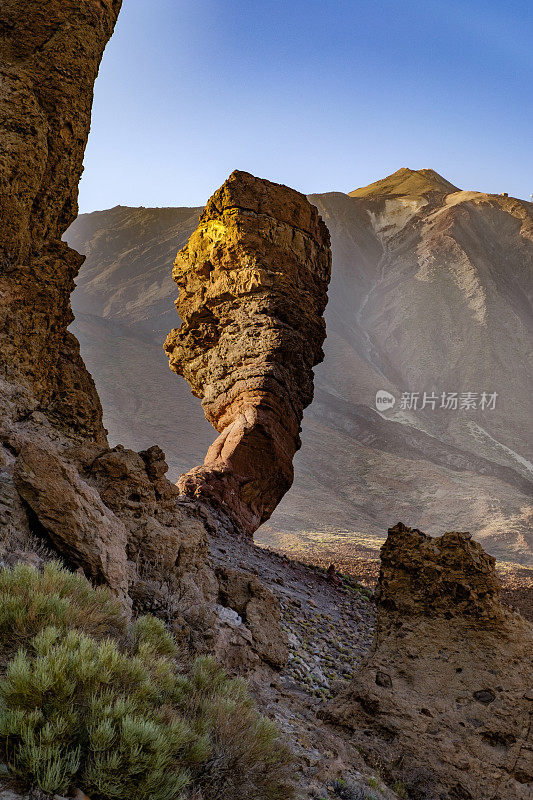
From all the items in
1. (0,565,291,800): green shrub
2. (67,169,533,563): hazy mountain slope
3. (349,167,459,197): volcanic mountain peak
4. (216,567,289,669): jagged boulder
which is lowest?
(0,565,291,800): green shrub

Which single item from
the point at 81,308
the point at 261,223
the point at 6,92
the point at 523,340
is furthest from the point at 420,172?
the point at 6,92

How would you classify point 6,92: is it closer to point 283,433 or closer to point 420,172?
point 283,433

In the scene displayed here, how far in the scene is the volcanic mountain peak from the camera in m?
114

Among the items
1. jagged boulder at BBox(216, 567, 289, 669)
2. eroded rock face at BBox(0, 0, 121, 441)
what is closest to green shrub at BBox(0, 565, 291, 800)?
jagged boulder at BBox(216, 567, 289, 669)

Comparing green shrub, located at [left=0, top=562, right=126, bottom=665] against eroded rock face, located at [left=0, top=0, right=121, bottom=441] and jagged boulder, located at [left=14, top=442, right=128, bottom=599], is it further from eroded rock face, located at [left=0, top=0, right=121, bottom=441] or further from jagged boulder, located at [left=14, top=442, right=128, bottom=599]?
eroded rock face, located at [left=0, top=0, right=121, bottom=441]

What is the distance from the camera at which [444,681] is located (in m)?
5.29

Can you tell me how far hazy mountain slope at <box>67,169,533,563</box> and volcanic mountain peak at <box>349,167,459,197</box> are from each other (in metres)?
0.59

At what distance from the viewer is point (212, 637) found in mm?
5281

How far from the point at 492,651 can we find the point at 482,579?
0.74 metres

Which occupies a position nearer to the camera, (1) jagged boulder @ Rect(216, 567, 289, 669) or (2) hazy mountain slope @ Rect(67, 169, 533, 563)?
(1) jagged boulder @ Rect(216, 567, 289, 669)

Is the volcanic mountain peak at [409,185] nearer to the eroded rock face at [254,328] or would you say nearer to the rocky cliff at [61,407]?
A: the eroded rock face at [254,328]

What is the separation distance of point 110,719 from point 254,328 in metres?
13.4

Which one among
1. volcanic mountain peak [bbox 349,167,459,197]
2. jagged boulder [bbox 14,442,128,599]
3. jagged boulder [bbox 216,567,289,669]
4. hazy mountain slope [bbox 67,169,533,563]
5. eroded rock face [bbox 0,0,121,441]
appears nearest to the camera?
jagged boulder [bbox 14,442,128,599]

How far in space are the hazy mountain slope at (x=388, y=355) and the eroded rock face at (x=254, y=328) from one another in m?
20.0
